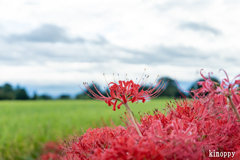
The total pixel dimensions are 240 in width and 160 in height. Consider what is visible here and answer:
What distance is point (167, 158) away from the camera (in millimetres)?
636

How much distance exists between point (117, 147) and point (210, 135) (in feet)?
1.28

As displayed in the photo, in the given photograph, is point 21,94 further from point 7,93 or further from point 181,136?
point 181,136

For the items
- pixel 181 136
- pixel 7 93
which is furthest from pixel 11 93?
pixel 181 136

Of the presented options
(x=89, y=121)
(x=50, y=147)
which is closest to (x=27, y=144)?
(x=50, y=147)

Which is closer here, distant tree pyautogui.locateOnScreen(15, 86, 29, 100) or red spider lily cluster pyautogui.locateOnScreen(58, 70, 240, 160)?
red spider lily cluster pyautogui.locateOnScreen(58, 70, 240, 160)

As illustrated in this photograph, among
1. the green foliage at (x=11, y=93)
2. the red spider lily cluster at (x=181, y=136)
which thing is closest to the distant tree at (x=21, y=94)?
the green foliage at (x=11, y=93)

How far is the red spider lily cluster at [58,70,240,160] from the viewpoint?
0.61 m

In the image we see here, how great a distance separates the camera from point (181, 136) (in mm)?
649

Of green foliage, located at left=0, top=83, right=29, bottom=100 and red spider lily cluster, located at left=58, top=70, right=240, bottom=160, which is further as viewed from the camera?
green foliage, located at left=0, top=83, right=29, bottom=100

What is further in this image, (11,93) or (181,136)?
(11,93)

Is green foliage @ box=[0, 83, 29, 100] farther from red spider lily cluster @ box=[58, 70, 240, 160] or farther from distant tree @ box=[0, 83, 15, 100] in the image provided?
red spider lily cluster @ box=[58, 70, 240, 160]

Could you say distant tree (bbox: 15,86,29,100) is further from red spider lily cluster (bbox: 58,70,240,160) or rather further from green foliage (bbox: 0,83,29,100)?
red spider lily cluster (bbox: 58,70,240,160)

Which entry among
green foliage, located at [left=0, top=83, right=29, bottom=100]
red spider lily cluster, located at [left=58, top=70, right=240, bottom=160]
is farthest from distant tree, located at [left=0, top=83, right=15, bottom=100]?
red spider lily cluster, located at [left=58, top=70, right=240, bottom=160]

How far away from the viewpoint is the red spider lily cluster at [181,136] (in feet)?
2.00
